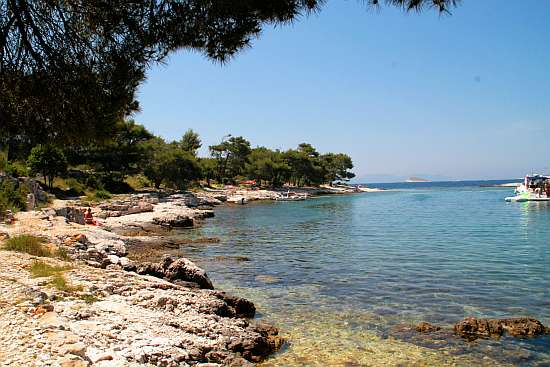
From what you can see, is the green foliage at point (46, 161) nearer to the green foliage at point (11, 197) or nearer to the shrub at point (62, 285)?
the green foliage at point (11, 197)

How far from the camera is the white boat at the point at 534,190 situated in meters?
63.3

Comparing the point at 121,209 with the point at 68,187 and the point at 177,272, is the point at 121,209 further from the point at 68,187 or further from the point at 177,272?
the point at 177,272

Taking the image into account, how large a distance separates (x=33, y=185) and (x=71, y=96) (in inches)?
1086

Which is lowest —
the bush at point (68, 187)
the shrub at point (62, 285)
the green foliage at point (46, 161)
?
the shrub at point (62, 285)

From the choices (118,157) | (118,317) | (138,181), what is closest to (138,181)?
(138,181)

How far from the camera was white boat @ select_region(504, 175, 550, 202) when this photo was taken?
208 ft

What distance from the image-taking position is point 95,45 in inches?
275

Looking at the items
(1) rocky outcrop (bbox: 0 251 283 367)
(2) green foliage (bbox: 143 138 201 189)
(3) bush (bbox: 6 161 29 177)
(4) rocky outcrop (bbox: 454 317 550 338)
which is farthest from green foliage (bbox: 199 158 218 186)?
(4) rocky outcrop (bbox: 454 317 550 338)

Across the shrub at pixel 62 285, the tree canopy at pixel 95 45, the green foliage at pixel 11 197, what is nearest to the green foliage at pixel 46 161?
the green foliage at pixel 11 197

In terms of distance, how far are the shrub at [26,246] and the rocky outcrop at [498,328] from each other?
11361 millimetres

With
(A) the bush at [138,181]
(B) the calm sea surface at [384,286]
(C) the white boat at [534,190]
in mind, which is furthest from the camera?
(A) the bush at [138,181]

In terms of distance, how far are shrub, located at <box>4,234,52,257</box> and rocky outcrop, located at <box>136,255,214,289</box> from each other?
2.76 m

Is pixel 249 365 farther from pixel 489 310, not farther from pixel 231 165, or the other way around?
pixel 231 165

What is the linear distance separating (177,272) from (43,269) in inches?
149
